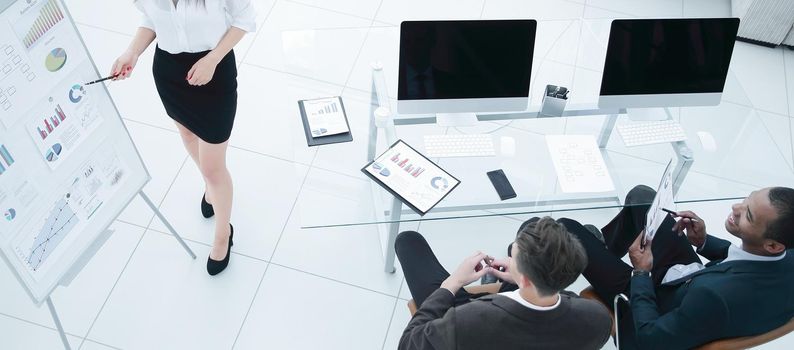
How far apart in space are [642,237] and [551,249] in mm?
839

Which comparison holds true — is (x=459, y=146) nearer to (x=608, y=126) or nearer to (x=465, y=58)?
(x=465, y=58)

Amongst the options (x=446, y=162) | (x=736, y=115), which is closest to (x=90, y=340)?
(x=446, y=162)

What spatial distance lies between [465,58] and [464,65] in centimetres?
3

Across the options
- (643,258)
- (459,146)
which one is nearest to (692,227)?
(643,258)

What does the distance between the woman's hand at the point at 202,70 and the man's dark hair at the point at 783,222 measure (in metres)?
2.01

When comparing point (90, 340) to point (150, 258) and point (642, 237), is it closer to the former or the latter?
point (150, 258)

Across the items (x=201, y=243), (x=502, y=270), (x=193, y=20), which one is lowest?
(x=201, y=243)

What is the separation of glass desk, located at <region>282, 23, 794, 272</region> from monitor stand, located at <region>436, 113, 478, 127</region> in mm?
34

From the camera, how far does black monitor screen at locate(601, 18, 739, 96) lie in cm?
263

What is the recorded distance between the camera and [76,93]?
2178mm

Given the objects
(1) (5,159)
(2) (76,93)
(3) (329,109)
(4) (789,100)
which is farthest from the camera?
(4) (789,100)

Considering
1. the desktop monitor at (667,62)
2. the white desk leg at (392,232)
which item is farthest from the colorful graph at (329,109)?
the desktop monitor at (667,62)

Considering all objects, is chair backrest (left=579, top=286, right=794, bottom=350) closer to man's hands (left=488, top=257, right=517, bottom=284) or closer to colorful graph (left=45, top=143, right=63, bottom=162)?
man's hands (left=488, top=257, right=517, bottom=284)

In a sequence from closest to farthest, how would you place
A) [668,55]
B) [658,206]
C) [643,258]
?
[658,206] < [643,258] < [668,55]
